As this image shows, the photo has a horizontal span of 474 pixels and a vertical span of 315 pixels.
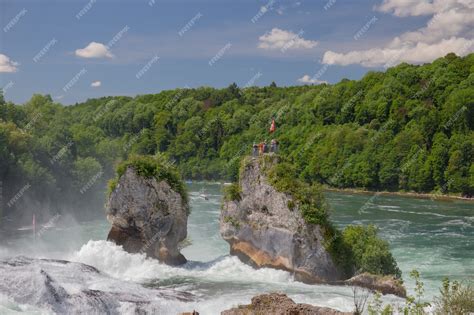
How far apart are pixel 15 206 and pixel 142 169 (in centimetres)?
3362

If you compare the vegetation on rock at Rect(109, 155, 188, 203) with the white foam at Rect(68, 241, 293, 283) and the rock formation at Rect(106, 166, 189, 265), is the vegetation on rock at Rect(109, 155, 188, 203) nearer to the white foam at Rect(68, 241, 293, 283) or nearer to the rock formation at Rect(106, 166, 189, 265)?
the rock formation at Rect(106, 166, 189, 265)

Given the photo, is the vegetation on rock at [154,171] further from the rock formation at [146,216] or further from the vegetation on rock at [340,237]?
the vegetation on rock at [340,237]

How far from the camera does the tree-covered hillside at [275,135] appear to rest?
2948 inches

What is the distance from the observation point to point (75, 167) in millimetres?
79312

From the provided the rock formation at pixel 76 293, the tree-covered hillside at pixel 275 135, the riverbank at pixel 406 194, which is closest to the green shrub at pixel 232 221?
the rock formation at pixel 76 293

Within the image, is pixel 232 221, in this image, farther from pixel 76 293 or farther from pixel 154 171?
pixel 76 293

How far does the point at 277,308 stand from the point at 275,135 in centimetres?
11584

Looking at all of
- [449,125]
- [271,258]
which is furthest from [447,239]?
[449,125]

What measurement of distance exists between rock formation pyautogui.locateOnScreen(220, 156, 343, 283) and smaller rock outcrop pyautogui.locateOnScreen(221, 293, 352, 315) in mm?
14471

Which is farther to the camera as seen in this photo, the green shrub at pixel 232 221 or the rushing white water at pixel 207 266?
the green shrub at pixel 232 221

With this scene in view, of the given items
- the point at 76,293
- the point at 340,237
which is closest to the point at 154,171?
the point at 76,293

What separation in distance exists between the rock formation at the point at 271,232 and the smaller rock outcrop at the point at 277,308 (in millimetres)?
14471

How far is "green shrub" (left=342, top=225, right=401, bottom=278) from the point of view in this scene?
3362cm

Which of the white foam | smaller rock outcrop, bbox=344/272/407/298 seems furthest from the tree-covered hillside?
smaller rock outcrop, bbox=344/272/407/298
